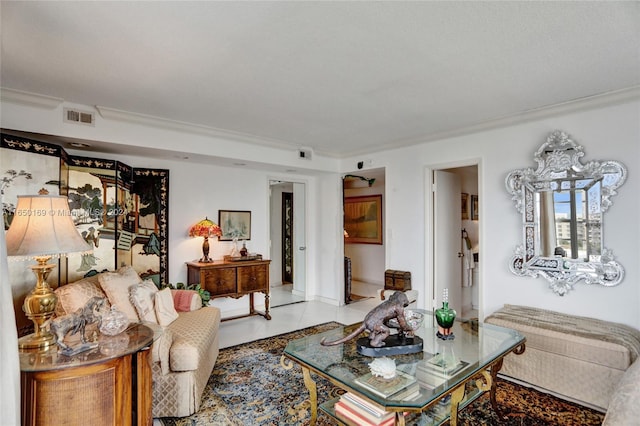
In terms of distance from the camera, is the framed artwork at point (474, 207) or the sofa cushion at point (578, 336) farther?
the framed artwork at point (474, 207)

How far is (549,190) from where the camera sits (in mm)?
3281

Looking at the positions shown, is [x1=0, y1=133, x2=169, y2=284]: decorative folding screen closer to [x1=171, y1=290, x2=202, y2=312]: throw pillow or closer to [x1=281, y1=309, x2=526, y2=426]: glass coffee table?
[x1=171, y1=290, x2=202, y2=312]: throw pillow

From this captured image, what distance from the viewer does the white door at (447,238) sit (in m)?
4.42

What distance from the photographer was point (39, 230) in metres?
1.73

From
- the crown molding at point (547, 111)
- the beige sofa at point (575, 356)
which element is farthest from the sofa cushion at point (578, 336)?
the crown molding at point (547, 111)

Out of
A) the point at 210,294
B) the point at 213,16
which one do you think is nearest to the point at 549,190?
the point at 213,16

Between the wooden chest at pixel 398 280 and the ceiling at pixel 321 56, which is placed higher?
the ceiling at pixel 321 56

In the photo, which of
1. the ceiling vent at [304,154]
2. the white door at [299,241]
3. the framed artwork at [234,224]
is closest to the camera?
the framed artwork at [234,224]

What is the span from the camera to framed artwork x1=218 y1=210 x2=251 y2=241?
4.80m

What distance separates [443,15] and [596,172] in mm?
2368

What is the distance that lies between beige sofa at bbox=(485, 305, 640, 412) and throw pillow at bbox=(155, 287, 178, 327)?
2987 mm

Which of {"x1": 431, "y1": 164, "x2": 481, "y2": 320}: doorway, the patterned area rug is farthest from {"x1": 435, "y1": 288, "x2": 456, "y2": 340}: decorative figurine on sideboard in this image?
{"x1": 431, "y1": 164, "x2": 481, "y2": 320}: doorway

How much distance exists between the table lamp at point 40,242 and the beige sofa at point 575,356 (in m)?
3.40

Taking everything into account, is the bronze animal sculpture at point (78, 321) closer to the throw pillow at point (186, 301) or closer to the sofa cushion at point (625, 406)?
the throw pillow at point (186, 301)
